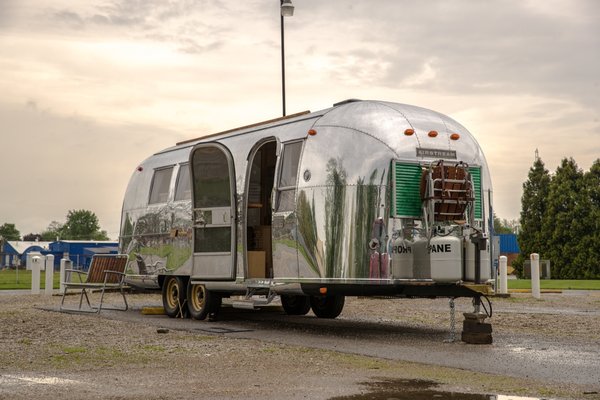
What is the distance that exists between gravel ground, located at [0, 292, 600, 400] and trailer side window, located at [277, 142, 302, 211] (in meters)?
2.18

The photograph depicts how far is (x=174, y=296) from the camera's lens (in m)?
16.1

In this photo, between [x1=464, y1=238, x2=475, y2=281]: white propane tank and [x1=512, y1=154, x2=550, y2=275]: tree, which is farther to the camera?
[x1=512, y1=154, x2=550, y2=275]: tree

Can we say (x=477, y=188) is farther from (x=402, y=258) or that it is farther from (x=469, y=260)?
(x=402, y=258)

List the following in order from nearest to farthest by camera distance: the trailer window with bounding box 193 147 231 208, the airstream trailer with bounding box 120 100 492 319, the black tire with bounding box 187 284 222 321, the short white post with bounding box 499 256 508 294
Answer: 1. the airstream trailer with bounding box 120 100 492 319
2. the trailer window with bounding box 193 147 231 208
3. the black tire with bounding box 187 284 222 321
4. the short white post with bounding box 499 256 508 294

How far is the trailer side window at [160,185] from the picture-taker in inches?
645

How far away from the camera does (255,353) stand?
10141 mm

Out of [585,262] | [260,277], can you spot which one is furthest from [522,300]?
[585,262]

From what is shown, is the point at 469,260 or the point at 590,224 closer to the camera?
the point at 469,260

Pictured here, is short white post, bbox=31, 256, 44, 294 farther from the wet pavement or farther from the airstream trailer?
the airstream trailer

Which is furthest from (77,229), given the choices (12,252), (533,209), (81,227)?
(533,209)

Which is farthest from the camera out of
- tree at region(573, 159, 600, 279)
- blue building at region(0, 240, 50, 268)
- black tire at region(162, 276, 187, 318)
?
blue building at region(0, 240, 50, 268)

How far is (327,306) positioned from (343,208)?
4.50m

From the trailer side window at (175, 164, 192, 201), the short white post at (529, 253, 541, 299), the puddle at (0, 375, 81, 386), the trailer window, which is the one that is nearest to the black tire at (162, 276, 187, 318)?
the trailer side window at (175, 164, 192, 201)

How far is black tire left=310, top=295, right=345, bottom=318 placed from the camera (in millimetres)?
16031
